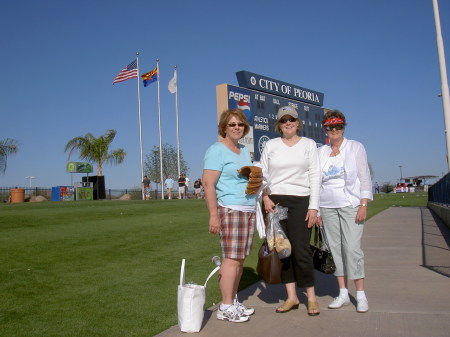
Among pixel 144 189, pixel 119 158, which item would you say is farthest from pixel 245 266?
pixel 119 158

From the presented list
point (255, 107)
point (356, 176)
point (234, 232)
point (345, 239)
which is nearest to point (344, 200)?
point (356, 176)

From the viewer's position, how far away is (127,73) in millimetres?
33250

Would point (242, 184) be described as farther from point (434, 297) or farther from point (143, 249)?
point (143, 249)

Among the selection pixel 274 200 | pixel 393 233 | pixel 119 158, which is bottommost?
pixel 393 233

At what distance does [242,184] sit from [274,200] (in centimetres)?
43

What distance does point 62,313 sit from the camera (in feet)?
14.4

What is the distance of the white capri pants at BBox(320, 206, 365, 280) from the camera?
4434 mm

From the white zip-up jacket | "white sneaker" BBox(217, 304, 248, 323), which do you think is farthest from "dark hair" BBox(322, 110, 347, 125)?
"white sneaker" BBox(217, 304, 248, 323)

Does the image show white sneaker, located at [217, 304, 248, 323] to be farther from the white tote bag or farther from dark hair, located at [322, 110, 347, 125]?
dark hair, located at [322, 110, 347, 125]

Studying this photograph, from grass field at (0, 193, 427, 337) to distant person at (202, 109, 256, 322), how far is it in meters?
0.64

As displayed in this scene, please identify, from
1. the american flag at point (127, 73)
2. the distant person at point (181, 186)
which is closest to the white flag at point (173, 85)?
the american flag at point (127, 73)

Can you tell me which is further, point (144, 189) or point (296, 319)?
point (144, 189)

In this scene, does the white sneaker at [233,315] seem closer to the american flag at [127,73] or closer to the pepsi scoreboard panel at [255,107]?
the pepsi scoreboard panel at [255,107]

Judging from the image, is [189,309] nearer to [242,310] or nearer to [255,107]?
[242,310]
